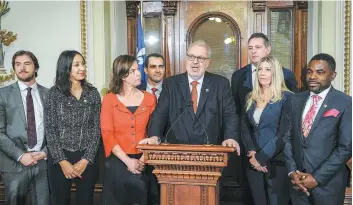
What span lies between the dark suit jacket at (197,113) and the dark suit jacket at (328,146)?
450 mm

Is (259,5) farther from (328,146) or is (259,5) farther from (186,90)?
(328,146)

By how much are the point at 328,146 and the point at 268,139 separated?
0.44 m

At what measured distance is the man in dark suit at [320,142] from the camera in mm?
2377

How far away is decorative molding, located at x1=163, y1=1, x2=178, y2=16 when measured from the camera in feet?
14.9

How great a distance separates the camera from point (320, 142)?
2418 millimetres

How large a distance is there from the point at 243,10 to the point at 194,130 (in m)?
2.32

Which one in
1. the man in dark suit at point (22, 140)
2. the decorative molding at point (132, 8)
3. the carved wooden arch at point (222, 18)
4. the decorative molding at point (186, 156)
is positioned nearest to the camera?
the decorative molding at point (186, 156)

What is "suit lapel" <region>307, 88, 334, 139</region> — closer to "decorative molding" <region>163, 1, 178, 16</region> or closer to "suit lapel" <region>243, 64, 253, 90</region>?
"suit lapel" <region>243, 64, 253, 90</region>

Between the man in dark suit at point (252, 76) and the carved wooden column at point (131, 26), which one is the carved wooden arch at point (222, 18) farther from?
the man in dark suit at point (252, 76)

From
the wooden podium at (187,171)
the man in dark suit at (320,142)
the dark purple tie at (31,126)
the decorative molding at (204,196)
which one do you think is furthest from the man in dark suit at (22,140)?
the man in dark suit at (320,142)

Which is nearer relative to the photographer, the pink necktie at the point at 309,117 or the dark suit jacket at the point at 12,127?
the pink necktie at the point at 309,117

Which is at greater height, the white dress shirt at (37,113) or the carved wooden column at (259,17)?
the carved wooden column at (259,17)

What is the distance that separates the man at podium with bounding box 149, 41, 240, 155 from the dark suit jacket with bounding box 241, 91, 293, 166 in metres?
0.24

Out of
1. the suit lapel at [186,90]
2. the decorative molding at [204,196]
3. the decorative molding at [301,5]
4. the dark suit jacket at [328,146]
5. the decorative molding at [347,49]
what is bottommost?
the decorative molding at [204,196]
